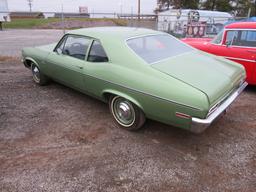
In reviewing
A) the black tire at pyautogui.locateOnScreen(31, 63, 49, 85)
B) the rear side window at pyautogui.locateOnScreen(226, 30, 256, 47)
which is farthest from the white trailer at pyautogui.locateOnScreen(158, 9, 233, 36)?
the black tire at pyautogui.locateOnScreen(31, 63, 49, 85)

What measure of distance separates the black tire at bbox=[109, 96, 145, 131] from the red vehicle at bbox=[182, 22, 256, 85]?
3163 mm

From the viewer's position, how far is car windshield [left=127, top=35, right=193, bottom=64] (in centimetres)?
311

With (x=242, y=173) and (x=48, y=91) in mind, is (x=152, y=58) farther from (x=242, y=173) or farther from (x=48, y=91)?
(x=48, y=91)

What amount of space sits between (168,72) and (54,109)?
93.5 inches

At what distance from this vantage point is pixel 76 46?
3.93m

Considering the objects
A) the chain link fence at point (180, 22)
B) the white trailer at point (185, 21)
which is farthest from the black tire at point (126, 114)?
the white trailer at point (185, 21)

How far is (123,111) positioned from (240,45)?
3.54m

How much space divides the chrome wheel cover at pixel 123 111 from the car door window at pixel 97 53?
0.67 meters

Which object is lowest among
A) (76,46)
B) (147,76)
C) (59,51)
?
(147,76)

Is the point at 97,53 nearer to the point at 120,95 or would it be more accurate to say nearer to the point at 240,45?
the point at 120,95

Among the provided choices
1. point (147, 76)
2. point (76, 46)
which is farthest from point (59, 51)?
A: point (147, 76)

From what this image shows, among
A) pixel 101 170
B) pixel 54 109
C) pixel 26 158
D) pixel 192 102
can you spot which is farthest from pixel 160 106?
pixel 54 109

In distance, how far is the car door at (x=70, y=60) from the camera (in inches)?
143

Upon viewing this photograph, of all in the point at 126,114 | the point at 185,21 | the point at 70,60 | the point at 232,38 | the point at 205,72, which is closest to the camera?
the point at 205,72
